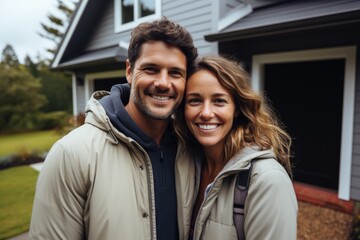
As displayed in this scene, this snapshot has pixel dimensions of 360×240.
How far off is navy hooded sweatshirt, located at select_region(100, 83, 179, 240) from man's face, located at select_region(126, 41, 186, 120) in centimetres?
14

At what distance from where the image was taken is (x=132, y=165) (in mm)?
1602

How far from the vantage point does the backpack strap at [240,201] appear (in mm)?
1498

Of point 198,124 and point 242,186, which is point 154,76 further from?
point 242,186

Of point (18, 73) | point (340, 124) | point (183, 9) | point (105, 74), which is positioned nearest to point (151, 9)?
point (183, 9)

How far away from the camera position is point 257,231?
1405mm

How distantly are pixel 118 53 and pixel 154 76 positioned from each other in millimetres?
5338

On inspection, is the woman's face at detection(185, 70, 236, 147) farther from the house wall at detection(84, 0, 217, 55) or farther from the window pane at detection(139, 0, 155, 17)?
the window pane at detection(139, 0, 155, 17)

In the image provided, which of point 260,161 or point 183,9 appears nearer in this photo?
point 260,161

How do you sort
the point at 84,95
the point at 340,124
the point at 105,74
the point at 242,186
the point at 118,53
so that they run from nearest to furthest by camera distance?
the point at 242,186 < the point at 340,124 < the point at 118,53 < the point at 105,74 < the point at 84,95

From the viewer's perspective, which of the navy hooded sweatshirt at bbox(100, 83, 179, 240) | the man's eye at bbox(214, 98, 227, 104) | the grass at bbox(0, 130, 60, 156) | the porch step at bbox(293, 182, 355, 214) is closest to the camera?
the navy hooded sweatshirt at bbox(100, 83, 179, 240)

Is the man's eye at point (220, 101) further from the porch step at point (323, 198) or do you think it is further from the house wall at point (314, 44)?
the porch step at point (323, 198)

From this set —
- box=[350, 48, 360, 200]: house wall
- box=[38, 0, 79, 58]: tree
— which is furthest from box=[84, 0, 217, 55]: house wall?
box=[38, 0, 79, 58]: tree

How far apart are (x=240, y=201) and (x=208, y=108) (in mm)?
638

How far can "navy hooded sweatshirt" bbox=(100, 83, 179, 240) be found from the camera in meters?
1.66
